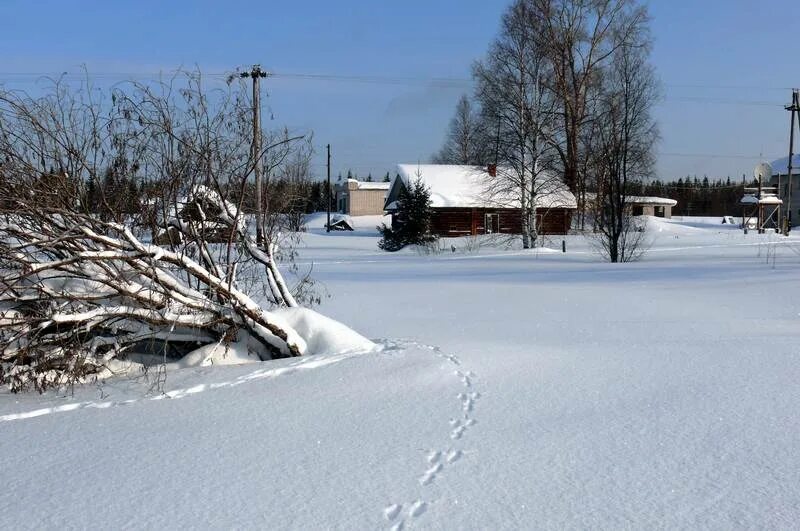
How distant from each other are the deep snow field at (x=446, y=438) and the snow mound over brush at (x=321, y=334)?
0.77 feet

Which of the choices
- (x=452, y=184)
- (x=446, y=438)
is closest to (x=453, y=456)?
(x=446, y=438)

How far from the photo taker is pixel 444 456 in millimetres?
3715

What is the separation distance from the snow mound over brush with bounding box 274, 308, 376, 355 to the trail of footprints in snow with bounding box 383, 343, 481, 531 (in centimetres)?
124

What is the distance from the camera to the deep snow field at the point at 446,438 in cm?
305

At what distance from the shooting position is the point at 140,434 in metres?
4.23

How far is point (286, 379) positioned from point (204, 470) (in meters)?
1.92

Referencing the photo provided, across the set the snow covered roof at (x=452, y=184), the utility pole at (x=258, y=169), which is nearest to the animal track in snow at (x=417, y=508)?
the utility pole at (x=258, y=169)

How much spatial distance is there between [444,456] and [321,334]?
3012mm

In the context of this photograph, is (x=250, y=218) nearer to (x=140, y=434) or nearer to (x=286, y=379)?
(x=286, y=379)

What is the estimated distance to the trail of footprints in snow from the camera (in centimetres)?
300

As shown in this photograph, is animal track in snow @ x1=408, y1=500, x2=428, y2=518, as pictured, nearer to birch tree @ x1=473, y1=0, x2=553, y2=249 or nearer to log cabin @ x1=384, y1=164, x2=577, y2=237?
birch tree @ x1=473, y1=0, x2=553, y2=249

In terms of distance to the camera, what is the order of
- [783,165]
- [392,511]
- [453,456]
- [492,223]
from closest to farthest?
[392,511] → [453,456] → [492,223] → [783,165]

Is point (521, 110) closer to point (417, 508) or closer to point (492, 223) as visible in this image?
point (492, 223)

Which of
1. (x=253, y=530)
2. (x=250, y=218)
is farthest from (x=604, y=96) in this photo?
(x=253, y=530)
